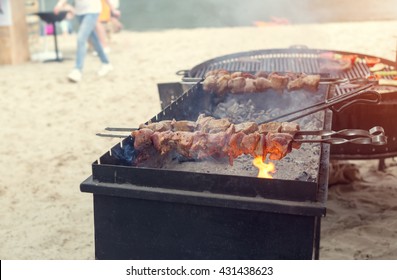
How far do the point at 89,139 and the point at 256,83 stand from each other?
3031 mm

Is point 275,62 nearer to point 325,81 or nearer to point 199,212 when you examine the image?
point 325,81

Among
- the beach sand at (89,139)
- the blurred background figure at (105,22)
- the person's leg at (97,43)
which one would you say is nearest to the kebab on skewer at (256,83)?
the beach sand at (89,139)

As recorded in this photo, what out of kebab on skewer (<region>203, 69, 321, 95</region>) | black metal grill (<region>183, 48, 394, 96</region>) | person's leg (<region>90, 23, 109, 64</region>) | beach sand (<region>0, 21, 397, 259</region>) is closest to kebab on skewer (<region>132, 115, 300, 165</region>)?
kebab on skewer (<region>203, 69, 321, 95</region>)

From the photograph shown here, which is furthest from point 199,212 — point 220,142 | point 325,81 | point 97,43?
point 97,43

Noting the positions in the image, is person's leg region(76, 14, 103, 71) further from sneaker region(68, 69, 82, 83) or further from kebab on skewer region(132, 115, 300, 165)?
kebab on skewer region(132, 115, 300, 165)

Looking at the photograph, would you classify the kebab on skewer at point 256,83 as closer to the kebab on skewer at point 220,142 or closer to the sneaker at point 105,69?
the kebab on skewer at point 220,142

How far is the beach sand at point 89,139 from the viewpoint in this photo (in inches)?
156

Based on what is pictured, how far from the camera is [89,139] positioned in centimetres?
624

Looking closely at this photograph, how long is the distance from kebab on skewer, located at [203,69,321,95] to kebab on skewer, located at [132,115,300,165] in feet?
3.69

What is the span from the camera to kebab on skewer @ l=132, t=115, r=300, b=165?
8.27 feet

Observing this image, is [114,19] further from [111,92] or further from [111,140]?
[111,140]

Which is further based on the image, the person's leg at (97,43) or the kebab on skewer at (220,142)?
the person's leg at (97,43)

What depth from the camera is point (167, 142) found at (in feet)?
8.61

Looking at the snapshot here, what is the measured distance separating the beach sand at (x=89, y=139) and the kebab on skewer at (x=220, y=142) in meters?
1.44
